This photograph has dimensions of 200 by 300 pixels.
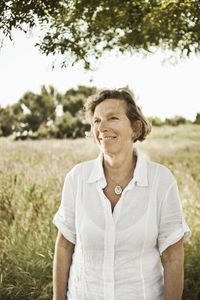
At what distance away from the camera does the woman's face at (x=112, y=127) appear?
5.98ft

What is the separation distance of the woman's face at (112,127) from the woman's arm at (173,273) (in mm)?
639

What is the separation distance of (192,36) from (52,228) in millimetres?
2396

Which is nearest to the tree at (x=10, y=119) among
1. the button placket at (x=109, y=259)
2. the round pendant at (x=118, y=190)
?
the round pendant at (x=118, y=190)

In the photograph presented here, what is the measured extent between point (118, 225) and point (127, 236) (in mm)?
76

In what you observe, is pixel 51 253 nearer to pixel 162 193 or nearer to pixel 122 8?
pixel 162 193

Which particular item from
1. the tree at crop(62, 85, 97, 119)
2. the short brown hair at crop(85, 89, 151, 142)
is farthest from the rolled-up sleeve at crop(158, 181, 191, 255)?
the tree at crop(62, 85, 97, 119)

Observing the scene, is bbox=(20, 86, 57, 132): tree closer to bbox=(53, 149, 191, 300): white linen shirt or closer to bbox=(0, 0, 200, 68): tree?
bbox=(0, 0, 200, 68): tree

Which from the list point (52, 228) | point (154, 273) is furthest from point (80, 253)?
point (52, 228)

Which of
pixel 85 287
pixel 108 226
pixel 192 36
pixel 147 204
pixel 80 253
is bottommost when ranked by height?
pixel 85 287

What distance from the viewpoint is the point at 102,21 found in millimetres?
2623

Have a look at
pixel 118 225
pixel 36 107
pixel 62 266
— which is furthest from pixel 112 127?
pixel 36 107

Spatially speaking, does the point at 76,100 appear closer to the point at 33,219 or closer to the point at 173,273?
the point at 33,219

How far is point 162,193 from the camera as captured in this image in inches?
67.1

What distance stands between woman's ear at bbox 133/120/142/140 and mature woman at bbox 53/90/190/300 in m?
0.06
